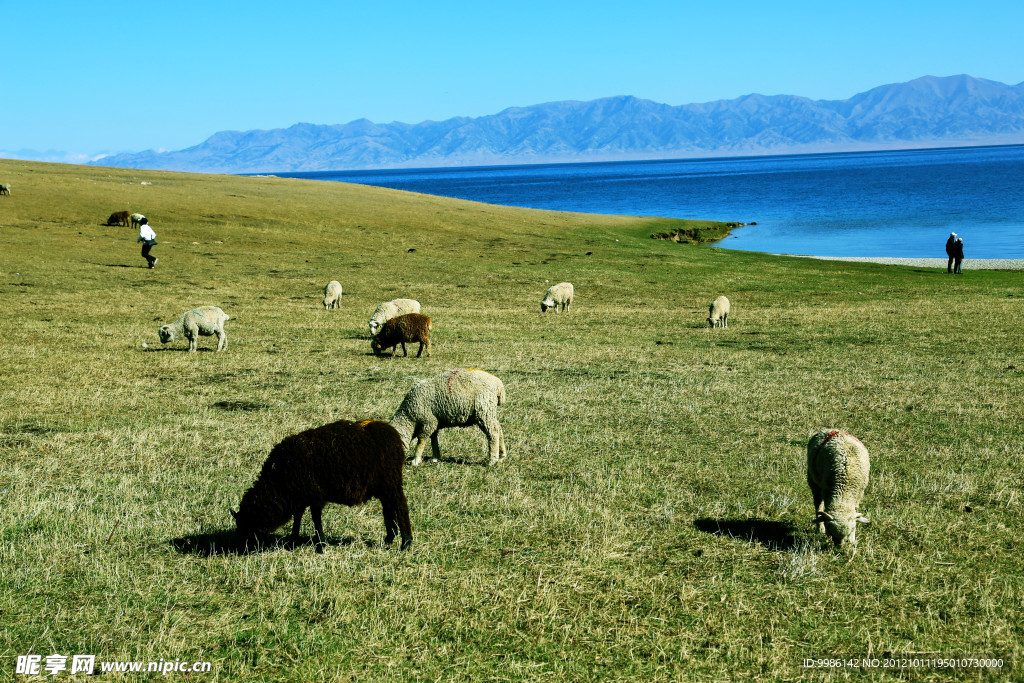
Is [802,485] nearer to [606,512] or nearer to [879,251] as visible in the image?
[606,512]

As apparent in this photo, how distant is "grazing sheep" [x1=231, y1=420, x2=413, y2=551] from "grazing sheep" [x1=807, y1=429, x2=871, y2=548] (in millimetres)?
4776

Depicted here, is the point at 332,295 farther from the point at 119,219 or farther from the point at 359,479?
the point at 119,219

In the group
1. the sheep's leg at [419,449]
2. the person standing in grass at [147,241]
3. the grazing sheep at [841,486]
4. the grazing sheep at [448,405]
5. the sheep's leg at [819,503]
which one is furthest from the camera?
the person standing in grass at [147,241]

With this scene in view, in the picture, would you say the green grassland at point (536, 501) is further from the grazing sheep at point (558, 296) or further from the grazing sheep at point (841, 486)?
the grazing sheep at point (558, 296)

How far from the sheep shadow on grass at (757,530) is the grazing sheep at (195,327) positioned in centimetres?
1540

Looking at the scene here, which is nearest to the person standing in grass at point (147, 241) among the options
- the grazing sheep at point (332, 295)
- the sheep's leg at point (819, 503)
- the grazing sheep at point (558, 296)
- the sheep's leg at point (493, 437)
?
the grazing sheep at point (332, 295)

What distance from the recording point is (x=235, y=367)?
59.8 feet

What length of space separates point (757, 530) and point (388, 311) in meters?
15.9

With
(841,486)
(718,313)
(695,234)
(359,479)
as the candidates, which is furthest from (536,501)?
(695,234)

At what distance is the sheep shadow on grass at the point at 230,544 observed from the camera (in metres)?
7.90

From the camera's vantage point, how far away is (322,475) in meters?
7.59

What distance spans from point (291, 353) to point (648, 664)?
16.0 meters

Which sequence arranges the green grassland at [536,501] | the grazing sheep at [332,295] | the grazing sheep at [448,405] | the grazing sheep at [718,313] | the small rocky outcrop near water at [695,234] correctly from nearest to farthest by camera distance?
the green grassland at [536,501] < the grazing sheep at [448,405] < the grazing sheep at [718,313] < the grazing sheep at [332,295] < the small rocky outcrop near water at [695,234]

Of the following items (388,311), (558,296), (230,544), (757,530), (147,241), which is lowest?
(757,530)
